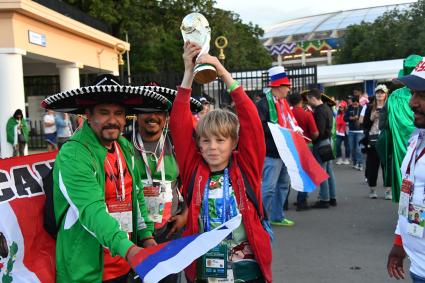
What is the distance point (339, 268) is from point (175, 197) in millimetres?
2622

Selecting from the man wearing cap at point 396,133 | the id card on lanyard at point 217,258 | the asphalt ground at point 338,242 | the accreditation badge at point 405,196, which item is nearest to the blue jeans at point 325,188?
the asphalt ground at point 338,242

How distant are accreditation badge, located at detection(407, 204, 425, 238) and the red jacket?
Result: 72 centimetres

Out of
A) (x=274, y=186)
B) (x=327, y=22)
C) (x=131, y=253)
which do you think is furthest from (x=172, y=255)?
(x=327, y=22)

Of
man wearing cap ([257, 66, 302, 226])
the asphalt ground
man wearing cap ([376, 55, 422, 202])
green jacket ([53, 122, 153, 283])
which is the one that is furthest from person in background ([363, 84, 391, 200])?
green jacket ([53, 122, 153, 283])

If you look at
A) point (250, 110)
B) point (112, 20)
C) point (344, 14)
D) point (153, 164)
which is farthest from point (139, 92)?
point (344, 14)

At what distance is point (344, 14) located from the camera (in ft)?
476

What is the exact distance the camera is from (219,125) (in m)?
2.82

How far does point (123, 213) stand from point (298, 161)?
10.9 feet

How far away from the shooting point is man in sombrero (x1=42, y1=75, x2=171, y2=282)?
2.48 metres

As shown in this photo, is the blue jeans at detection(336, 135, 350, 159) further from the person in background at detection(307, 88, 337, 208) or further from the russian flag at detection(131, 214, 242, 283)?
the russian flag at detection(131, 214, 242, 283)

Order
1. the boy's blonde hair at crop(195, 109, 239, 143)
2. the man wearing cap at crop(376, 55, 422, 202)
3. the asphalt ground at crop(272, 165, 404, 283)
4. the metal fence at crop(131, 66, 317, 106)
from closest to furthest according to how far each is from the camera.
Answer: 1. the boy's blonde hair at crop(195, 109, 239, 143)
2. the asphalt ground at crop(272, 165, 404, 283)
3. the man wearing cap at crop(376, 55, 422, 202)
4. the metal fence at crop(131, 66, 317, 106)

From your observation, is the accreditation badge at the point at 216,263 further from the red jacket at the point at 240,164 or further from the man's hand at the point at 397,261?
the man's hand at the point at 397,261

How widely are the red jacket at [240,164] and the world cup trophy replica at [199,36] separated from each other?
18cm

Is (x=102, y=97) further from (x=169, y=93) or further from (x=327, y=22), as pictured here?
(x=327, y=22)
